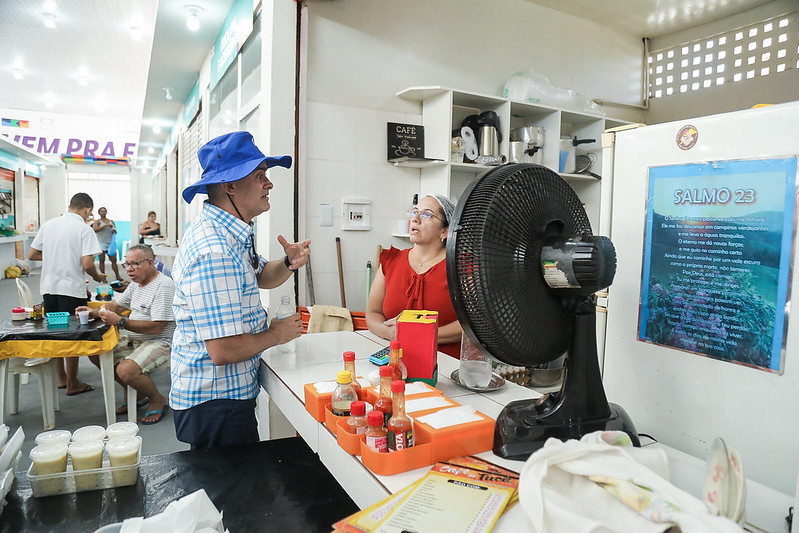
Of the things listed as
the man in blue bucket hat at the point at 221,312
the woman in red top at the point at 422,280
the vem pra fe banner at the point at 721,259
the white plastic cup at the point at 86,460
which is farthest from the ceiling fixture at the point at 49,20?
the vem pra fe banner at the point at 721,259

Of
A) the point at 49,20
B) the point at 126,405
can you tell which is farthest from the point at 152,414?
the point at 49,20

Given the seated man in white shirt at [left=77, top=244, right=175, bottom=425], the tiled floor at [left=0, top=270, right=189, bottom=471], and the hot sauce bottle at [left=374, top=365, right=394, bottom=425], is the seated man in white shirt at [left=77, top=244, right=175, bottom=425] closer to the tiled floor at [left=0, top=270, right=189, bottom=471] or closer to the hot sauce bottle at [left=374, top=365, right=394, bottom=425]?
the tiled floor at [left=0, top=270, right=189, bottom=471]

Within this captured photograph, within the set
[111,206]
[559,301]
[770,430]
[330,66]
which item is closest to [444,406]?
[559,301]

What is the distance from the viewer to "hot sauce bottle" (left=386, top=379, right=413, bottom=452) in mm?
1017

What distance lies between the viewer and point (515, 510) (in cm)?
85

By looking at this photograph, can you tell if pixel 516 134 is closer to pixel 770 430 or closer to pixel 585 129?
pixel 585 129

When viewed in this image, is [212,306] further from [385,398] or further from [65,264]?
[65,264]

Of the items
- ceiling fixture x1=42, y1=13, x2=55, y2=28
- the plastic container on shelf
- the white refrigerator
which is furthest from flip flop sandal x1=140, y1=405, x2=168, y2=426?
ceiling fixture x1=42, y1=13, x2=55, y2=28

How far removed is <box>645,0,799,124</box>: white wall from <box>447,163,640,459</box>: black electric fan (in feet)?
14.4

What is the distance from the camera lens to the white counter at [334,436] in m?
0.87

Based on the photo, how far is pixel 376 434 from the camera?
1.03m

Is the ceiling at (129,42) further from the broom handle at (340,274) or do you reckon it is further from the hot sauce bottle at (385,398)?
the hot sauce bottle at (385,398)

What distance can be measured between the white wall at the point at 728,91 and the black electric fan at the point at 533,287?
4.38 meters

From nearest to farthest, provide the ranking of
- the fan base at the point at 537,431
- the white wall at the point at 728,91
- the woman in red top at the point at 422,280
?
the fan base at the point at 537,431 < the woman in red top at the point at 422,280 < the white wall at the point at 728,91
